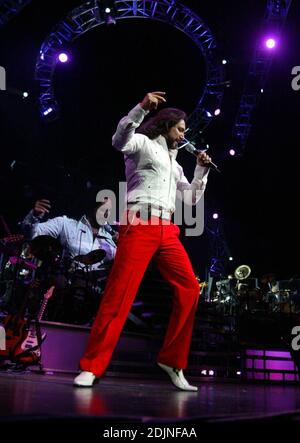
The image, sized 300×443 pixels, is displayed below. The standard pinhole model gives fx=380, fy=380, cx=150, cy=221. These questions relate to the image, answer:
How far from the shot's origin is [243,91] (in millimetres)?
10172

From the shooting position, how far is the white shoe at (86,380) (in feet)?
7.77

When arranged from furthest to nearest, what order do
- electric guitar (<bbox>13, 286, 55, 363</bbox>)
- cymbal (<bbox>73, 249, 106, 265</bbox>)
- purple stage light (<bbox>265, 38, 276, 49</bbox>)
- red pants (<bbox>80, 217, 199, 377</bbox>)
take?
1. purple stage light (<bbox>265, 38, 276, 49</bbox>)
2. cymbal (<bbox>73, 249, 106, 265</bbox>)
3. electric guitar (<bbox>13, 286, 55, 363</bbox>)
4. red pants (<bbox>80, 217, 199, 377</bbox>)

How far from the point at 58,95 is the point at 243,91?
4931mm

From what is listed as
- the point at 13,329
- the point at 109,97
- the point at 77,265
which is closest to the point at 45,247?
the point at 13,329

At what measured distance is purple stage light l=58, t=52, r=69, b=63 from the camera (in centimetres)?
911

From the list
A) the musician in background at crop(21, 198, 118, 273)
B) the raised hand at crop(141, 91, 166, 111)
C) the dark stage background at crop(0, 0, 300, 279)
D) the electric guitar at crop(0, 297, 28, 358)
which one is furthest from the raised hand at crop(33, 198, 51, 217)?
the dark stage background at crop(0, 0, 300, 279)

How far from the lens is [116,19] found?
8969 mm

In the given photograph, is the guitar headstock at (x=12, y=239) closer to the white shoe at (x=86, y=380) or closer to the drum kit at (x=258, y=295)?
the white shoe at (x=86, y=380)

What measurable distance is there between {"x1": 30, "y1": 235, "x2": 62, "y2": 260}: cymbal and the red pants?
1952 millimetres

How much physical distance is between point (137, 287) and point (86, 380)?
0.69 metres

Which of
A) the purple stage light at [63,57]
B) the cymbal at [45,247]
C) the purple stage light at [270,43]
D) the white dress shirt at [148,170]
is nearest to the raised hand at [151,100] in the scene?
the white dress shirt at [148,170]

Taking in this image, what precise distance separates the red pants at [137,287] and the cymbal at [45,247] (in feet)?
6.40

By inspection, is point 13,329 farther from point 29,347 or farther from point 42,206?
point 42,206

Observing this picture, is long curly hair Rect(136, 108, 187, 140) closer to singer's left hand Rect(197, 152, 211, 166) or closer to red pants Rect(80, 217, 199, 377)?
singer's left hand Rect(197, 152, 211, 166)
